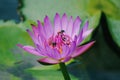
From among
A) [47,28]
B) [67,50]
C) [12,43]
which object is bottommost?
[67,50]

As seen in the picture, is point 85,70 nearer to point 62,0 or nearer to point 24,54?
point 24,54

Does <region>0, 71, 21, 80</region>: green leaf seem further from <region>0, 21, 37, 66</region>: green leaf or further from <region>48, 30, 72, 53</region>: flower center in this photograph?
<region>48, 30, 72, 53</region>: flower center

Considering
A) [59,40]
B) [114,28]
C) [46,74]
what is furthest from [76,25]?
[114,28]

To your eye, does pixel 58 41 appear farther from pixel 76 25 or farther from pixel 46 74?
pixel 46 74

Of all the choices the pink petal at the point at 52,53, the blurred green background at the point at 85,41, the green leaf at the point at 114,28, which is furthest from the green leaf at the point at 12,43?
the pink petal at the point at 52,53

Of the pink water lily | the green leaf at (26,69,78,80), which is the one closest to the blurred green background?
the green leaf at (26,69,78,80)

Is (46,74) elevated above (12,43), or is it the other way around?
(12,43)

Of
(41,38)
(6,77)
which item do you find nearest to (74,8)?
(6,77)

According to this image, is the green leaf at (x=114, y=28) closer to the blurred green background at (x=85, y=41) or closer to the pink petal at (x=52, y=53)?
the blurred green background at (x=85, y=41)
